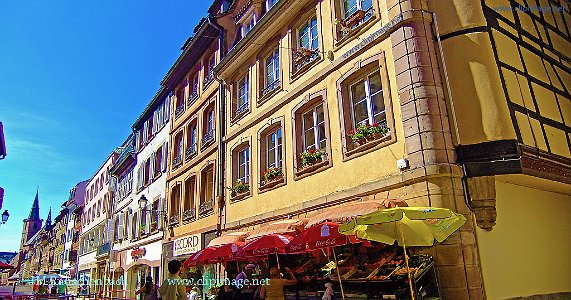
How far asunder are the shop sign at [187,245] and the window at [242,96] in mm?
4942

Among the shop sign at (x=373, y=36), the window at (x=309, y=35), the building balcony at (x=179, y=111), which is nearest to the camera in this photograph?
the shop sign at (x=373, y=36)

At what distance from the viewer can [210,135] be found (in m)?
16.8

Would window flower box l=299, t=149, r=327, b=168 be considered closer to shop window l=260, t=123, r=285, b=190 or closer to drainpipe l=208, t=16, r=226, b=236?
shop window l=260, t=123, r=285, b=190

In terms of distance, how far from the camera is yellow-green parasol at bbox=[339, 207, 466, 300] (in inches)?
239

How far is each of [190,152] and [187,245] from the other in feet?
14.1

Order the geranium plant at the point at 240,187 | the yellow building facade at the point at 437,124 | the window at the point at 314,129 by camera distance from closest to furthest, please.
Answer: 1. the yellow building facade at the point at 437,124
2. the window at the point at 314,129
3. the geranium plant at the point at 240,187

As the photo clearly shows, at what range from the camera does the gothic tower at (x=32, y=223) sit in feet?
318

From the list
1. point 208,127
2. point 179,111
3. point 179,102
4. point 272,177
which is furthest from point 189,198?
point 272,177

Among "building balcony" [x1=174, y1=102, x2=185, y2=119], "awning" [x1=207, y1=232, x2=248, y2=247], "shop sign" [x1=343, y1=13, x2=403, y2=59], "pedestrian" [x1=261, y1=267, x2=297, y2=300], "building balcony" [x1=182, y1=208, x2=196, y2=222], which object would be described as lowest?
"pedestrian" [x1=261, y1=267, x2=297, y2=300]

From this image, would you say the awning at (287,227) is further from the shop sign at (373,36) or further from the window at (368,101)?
the shop sign at (373,36)

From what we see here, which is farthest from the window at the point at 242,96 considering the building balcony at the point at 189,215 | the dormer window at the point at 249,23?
the building balcony at the point at 189,215

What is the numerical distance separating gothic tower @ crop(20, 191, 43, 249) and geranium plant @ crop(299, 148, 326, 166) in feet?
345

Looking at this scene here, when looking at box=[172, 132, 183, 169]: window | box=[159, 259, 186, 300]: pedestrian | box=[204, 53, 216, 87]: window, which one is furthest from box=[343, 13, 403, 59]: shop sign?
box=[172, 132, 183, 169]: window

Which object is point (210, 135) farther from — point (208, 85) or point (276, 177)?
point (276, 177)
